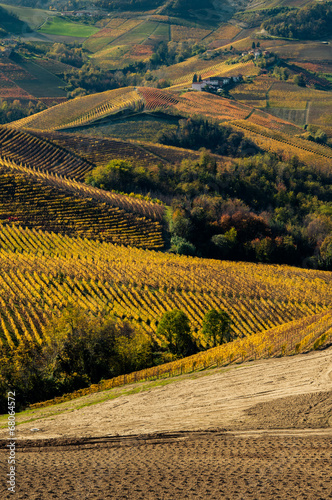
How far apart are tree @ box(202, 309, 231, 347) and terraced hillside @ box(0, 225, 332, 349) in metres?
1.78

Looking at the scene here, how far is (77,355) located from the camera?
36.2m

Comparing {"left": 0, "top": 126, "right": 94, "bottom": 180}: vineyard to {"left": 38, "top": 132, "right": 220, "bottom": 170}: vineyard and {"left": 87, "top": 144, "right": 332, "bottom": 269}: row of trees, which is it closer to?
{"left": 38, "top": 132, "right": 220, "bottom": 170}: vineyard

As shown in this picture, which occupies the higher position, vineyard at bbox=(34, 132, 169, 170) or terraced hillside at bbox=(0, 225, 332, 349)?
vineyard at bbox=(34, 132, 169, 170)

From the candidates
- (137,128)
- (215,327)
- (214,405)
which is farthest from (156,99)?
(214,405)

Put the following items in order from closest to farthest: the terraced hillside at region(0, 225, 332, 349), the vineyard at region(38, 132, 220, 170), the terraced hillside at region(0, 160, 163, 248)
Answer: the terraced hillside at region(0, 225, 332, 349) < the terraced hillside at region(0, 160, 163, 248) < the vineyard at region(38, 132, 220, 170)

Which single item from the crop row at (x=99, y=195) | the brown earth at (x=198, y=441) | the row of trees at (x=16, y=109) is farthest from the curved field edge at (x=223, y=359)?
the row of trees at (x=16, y=109)

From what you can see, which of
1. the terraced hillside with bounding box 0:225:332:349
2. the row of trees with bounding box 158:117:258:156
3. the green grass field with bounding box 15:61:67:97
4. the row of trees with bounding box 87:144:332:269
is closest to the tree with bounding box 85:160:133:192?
the row of trees with bounding box 87:144:332:269

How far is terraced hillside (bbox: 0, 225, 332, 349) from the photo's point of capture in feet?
150

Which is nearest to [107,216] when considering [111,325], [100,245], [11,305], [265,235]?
[100,245]

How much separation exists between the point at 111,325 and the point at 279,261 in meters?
42.3

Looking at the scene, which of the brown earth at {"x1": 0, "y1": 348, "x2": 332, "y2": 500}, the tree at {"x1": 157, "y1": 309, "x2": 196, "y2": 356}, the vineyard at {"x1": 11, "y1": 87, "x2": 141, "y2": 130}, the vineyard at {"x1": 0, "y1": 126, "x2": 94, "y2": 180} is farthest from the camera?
the vineyard at {"x1": 11, "y1": 87, "x2": 141, "y2": 130}

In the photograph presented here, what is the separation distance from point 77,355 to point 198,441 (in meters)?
15.9

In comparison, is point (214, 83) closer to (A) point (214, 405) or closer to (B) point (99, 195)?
(B) point (99, 195)

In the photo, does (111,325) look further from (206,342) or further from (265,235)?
(265,235)
